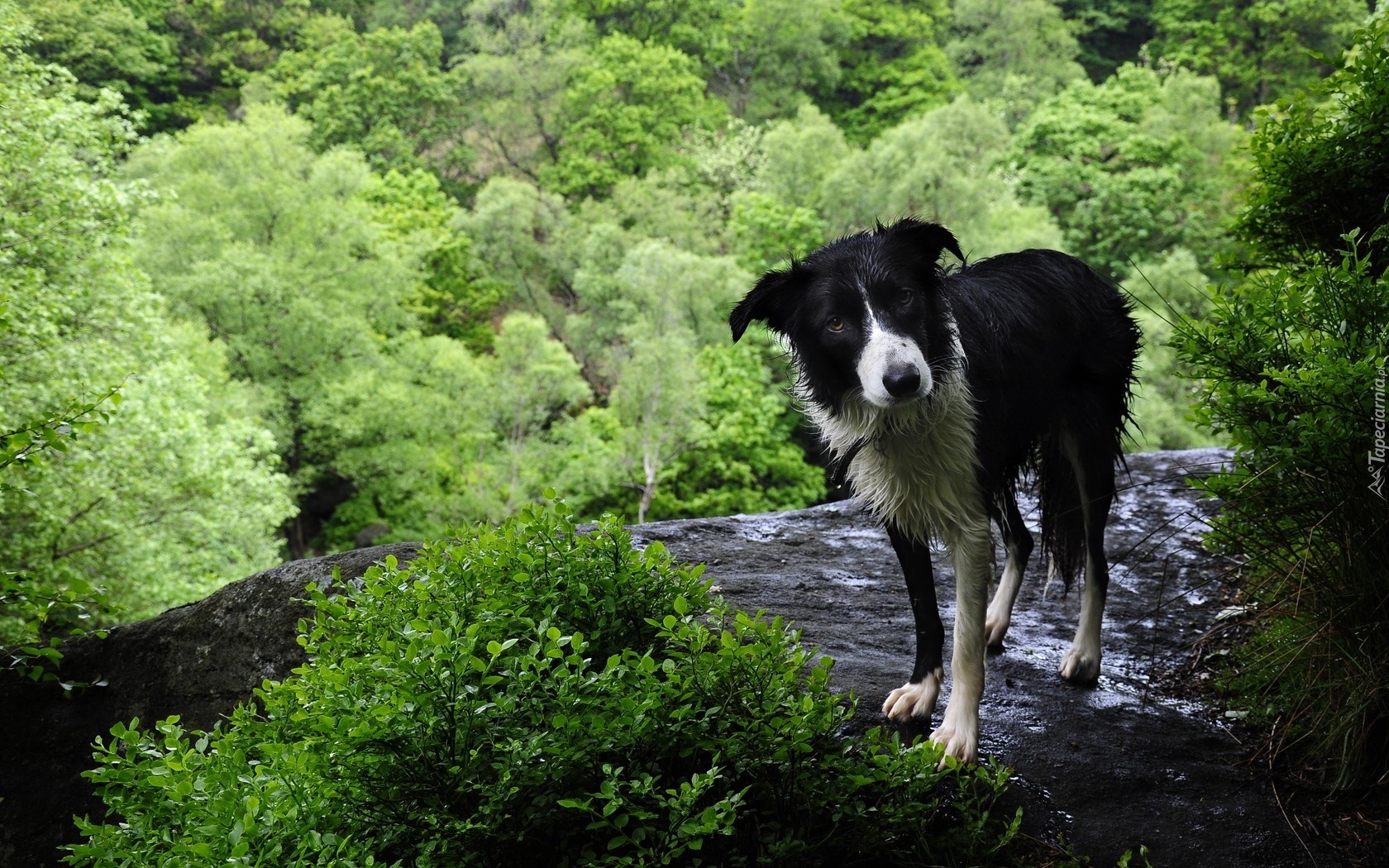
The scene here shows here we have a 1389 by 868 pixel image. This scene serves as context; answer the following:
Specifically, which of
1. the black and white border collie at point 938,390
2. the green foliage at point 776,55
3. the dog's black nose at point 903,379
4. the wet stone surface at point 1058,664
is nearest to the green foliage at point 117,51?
the green foliage at point 776,55

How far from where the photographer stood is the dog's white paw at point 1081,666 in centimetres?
375

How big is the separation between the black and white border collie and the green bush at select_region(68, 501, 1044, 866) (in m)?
0.66

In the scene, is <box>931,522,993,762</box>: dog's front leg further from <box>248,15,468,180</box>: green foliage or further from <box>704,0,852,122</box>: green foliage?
<box>704,0,852,122</box>: green foliage

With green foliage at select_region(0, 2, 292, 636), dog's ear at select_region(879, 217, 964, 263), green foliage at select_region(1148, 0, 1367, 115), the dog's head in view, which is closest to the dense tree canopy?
green foliage at select_region(0, 2, 292, 636)

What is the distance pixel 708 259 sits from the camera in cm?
2605

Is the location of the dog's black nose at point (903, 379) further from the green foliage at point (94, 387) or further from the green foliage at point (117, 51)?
the green foliage at point (117, 51)

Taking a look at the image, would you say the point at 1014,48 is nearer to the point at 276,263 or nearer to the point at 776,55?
the point at 776,55

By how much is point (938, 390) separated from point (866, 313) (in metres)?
0.36

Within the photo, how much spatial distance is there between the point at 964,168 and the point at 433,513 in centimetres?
1696

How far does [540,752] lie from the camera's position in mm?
2051

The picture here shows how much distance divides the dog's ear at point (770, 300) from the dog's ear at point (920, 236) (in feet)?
1.06

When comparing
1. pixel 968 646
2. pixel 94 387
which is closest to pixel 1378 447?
pixel 968 646

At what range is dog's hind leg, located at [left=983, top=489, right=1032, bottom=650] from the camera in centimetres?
403

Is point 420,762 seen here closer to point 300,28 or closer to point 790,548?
point 790,548
